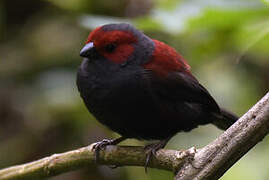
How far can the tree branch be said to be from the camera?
81.2 inches

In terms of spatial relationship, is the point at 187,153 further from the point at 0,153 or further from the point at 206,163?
the point at 0,153

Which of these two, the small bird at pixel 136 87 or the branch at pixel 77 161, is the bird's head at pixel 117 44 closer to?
the small bird at pixel 136 87

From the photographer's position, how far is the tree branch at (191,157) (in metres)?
2.06

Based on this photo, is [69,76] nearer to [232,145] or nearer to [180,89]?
[180,89]

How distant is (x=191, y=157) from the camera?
2262mm

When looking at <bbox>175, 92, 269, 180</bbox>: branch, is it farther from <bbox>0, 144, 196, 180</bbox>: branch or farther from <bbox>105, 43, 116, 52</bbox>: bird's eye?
<bbox>105, 43, 116, 52</bbox>: bird's eye

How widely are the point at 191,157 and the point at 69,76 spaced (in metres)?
2.23

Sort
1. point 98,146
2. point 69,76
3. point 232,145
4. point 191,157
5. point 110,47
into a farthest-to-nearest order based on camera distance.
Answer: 1. point 69,76
2. point 110,47
3. point 98,146
4. point 191,157
5. point 232,145

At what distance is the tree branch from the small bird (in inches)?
4.5

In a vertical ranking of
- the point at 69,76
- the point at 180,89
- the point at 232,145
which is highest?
the point at 232,145

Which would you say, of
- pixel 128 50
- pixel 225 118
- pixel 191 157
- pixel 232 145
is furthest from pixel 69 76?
pixel 232 145

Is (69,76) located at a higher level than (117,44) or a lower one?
lower

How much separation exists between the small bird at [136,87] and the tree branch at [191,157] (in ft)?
0.37

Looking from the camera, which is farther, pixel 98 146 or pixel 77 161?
pixel 98 146
